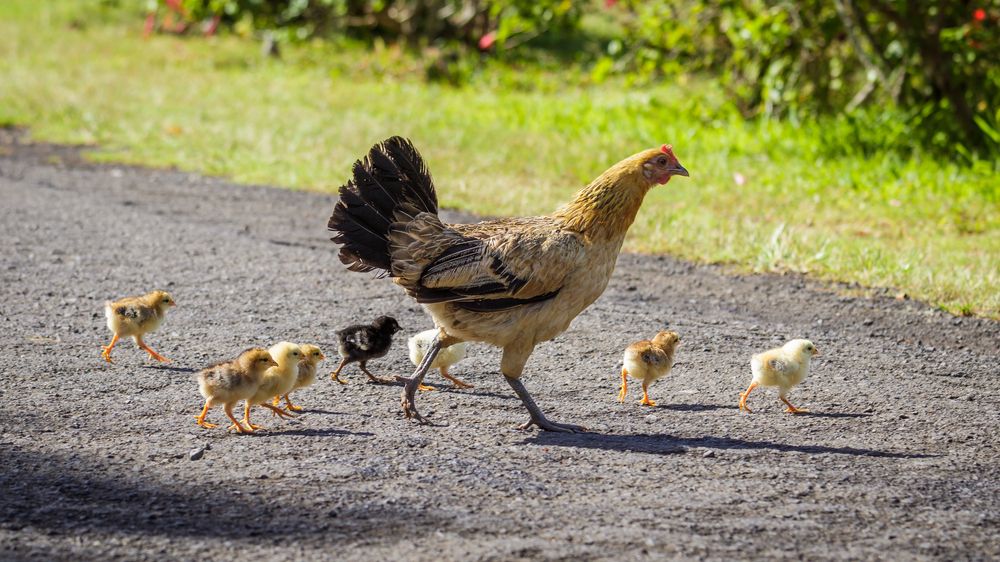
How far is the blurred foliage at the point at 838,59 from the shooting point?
12016 millimetres

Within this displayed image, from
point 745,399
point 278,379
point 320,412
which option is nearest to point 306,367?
point 320,412

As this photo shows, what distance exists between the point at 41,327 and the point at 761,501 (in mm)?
4517

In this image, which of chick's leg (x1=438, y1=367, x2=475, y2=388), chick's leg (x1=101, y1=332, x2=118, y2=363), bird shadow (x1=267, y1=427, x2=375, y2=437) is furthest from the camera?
chick's leg (x1=101, y1=332, x2=118, y2=363)

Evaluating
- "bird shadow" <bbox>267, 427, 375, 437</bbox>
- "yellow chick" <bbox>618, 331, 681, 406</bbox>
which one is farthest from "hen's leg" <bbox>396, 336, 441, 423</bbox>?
"yellow chick" <bbox>618, 331, 681, 406</bbox>

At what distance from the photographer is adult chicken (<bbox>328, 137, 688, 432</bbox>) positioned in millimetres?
5320

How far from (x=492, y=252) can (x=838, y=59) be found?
9784 mm

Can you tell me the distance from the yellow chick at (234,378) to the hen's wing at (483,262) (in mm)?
780

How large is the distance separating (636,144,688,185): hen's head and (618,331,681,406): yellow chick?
0.84 metres

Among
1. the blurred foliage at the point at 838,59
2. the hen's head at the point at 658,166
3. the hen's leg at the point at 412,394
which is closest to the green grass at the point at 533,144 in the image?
the blurred foliage at the point at 838,59

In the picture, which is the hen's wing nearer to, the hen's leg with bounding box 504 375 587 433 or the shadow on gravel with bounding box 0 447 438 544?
the hen's leg with bounding box 504 375 587 433

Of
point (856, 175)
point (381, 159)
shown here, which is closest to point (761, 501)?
point (381, 159)

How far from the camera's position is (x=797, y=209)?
10234 millimetres

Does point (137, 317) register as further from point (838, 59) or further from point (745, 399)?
point (838, 59)

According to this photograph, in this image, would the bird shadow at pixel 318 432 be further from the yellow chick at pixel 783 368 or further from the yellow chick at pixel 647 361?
the yellow chick at pixel 783 368
